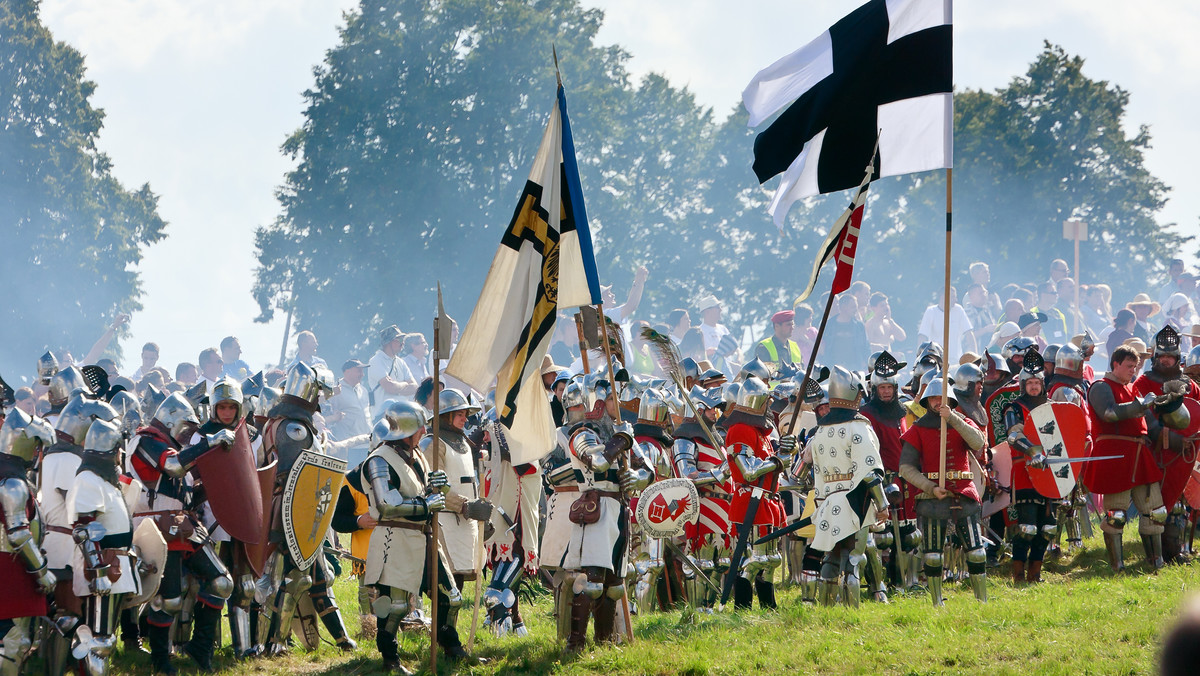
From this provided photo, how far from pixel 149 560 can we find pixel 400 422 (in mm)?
1939

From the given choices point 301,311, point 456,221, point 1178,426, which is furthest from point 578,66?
point 1178,426

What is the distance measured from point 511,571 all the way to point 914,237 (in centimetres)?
2959

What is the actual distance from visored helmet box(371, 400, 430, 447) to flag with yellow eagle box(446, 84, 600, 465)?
Result: 1.20ft

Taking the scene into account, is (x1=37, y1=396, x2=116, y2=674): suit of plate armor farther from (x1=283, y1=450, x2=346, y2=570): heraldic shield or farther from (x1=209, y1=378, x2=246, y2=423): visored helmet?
(x1=283, y1=450, x2=346, y2=570): heraldic shield

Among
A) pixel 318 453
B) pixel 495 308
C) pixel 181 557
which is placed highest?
pixel 495 308

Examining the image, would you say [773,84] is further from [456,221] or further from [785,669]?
[456,221]

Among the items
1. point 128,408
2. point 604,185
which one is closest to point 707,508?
→ point 128,408

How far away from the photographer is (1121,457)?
12.1 metres

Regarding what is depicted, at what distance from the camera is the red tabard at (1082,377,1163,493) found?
1210 cm

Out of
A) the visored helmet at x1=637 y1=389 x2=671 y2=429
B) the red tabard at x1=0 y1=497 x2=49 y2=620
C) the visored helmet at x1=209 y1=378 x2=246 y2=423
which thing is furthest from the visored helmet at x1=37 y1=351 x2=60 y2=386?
the visored helmet at x1=637 y1=389 x2=671 y2=429

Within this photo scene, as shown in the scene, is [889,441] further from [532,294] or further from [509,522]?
[532,294]

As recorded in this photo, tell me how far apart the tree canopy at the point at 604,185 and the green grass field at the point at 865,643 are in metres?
23.8

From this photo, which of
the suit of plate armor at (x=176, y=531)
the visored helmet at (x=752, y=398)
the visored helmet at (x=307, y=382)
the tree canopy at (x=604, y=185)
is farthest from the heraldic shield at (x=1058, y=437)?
the tree canopy at (x=604, y=185)

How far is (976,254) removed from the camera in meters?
36.0
